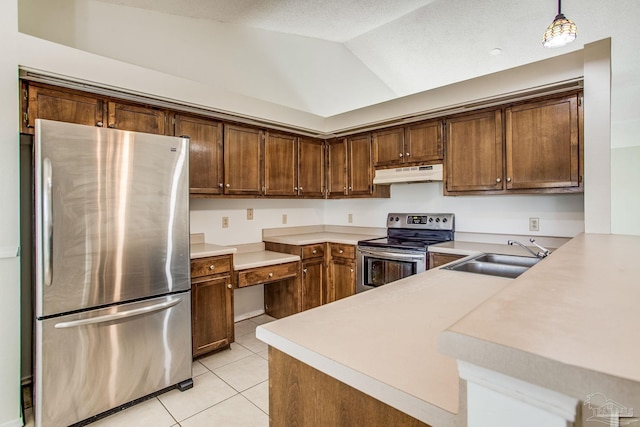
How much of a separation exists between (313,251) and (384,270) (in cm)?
82

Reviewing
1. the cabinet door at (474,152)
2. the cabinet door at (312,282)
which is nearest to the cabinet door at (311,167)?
the cabinet door at (312,282)

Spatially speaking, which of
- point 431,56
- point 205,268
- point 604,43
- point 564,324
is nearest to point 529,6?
point 604,43

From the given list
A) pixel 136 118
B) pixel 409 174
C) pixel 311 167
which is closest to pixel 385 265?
pixel 409 174

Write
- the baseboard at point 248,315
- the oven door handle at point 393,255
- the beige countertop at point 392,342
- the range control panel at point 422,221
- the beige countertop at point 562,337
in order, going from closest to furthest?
the beige countertop at point 562,337, the beige countertop at point 392,342, the oven door handle at point 393,255, the range control panel at point 422,221, the baseboard at point 248,315

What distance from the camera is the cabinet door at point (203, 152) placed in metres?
2.78

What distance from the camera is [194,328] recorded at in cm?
256

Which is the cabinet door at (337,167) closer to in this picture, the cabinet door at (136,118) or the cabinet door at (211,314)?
the cabinet door at (211,314)

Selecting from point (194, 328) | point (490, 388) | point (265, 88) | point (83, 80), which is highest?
point (265, 88)

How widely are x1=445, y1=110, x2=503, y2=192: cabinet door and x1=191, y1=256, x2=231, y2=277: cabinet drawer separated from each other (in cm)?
214

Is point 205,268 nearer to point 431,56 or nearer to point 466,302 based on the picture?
point 466,302

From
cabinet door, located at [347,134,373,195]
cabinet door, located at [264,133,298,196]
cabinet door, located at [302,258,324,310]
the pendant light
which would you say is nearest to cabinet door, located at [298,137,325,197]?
cabinet door, located at [264,133,298,196]

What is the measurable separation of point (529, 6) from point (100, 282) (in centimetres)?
355

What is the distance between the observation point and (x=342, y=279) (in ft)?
11.6

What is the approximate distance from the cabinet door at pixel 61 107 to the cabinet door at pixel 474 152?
2904 mm
